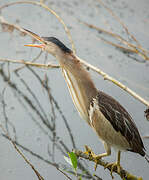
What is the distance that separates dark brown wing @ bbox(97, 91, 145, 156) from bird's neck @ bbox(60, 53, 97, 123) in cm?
5

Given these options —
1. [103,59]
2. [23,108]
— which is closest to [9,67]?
[23,108]

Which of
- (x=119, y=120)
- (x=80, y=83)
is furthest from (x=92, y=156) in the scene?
(x=80, y=83)

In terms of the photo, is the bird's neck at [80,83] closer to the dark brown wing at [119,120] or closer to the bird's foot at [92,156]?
the dark brown wing at [119,120]

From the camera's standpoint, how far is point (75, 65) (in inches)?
48.4

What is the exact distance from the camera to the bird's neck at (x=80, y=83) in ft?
4.03

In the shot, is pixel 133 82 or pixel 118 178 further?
pixel 133 82

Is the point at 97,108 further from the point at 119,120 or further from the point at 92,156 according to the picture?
the point at 92,156

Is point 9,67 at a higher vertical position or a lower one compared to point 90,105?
higher

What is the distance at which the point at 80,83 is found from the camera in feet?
4.10

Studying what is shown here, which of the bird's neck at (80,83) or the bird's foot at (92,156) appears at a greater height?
the bird's neck at (80,83)

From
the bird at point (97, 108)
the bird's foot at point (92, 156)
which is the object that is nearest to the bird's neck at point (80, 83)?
the bird at point (97, 108)

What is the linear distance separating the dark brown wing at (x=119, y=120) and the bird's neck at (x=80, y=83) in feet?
0.18

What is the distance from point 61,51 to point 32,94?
0.82 meters

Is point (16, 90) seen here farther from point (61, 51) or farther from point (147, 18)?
point (147, 18)
